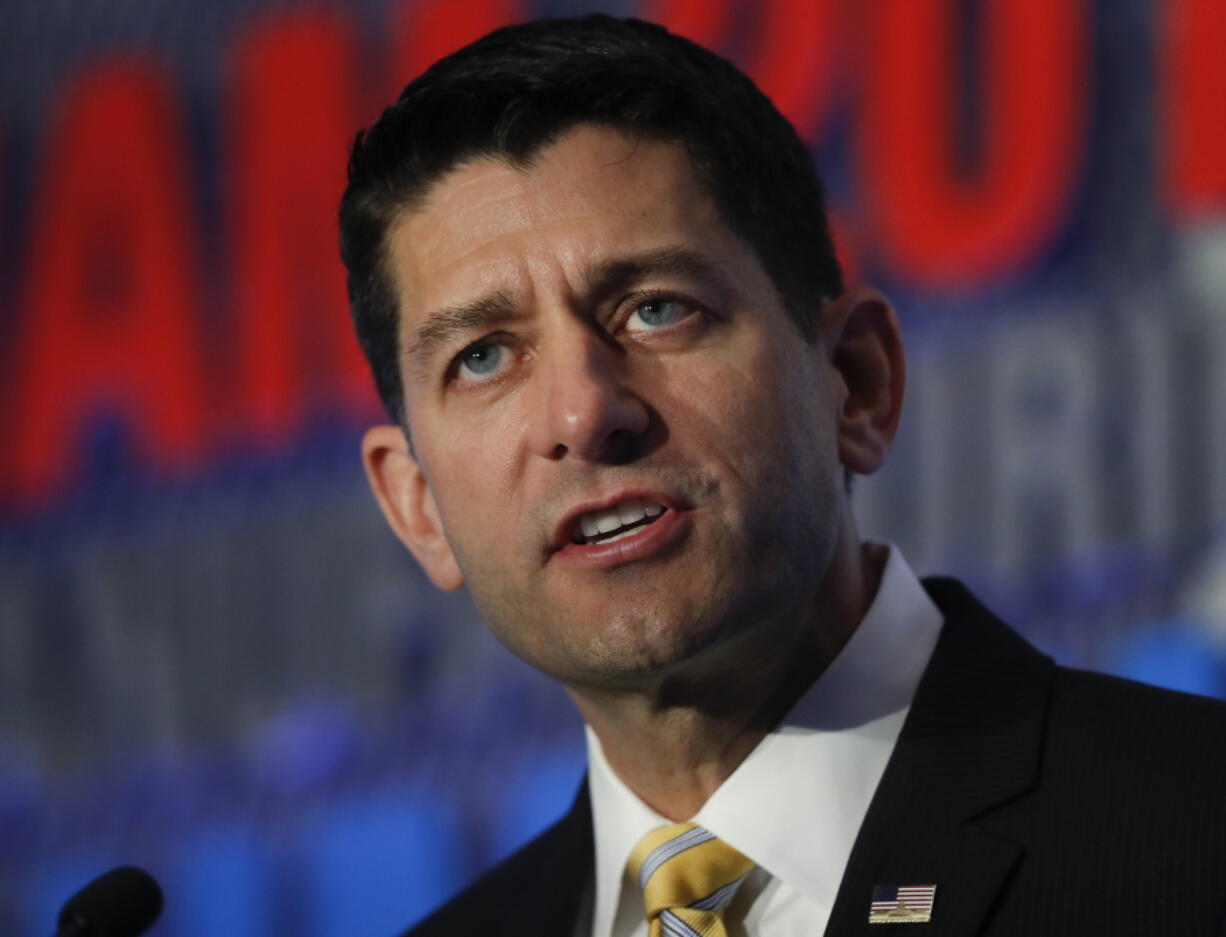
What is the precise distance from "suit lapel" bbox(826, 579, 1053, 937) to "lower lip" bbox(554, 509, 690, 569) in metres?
0.39

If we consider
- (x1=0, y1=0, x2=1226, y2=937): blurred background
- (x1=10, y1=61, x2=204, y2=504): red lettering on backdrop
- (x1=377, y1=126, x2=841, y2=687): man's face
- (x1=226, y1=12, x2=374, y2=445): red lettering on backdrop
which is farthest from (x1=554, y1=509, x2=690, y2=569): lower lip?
(x1=10, y1=61, x2=204, y2=504): red lettering on backdrop

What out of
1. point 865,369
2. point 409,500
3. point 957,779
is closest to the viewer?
point 957,779

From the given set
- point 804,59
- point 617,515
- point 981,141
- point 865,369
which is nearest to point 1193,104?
point 981,141

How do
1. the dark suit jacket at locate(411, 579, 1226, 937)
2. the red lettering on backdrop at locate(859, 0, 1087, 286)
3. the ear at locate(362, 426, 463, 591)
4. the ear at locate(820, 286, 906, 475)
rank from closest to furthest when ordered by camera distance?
the dark suit jacket at locate(411, 579, 1226, 937)
the ear at locate(820, 286, 906, 475)
the ear at locate(362, 426, 463, 591)
the red lettering on backdrop at locate(859, 0, 1087, 286)

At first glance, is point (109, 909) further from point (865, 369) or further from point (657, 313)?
point (865, 369)

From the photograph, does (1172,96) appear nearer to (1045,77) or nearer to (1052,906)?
(1045,77)

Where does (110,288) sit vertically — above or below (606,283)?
below

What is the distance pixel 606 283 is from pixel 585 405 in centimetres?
19

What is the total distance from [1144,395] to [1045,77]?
2.15 feet

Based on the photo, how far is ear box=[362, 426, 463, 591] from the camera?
227 centimetres

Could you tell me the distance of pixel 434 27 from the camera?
383cm

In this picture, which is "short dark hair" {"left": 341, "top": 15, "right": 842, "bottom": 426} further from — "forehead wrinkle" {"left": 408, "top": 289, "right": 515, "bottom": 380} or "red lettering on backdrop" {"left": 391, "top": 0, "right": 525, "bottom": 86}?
"red lettering on backdrop" {"left": 391, "top": 0, "right": 525, "bottom": 86}

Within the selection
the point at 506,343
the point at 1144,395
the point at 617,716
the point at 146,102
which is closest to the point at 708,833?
the point at 617,716

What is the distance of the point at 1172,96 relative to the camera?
3111 millimetres
